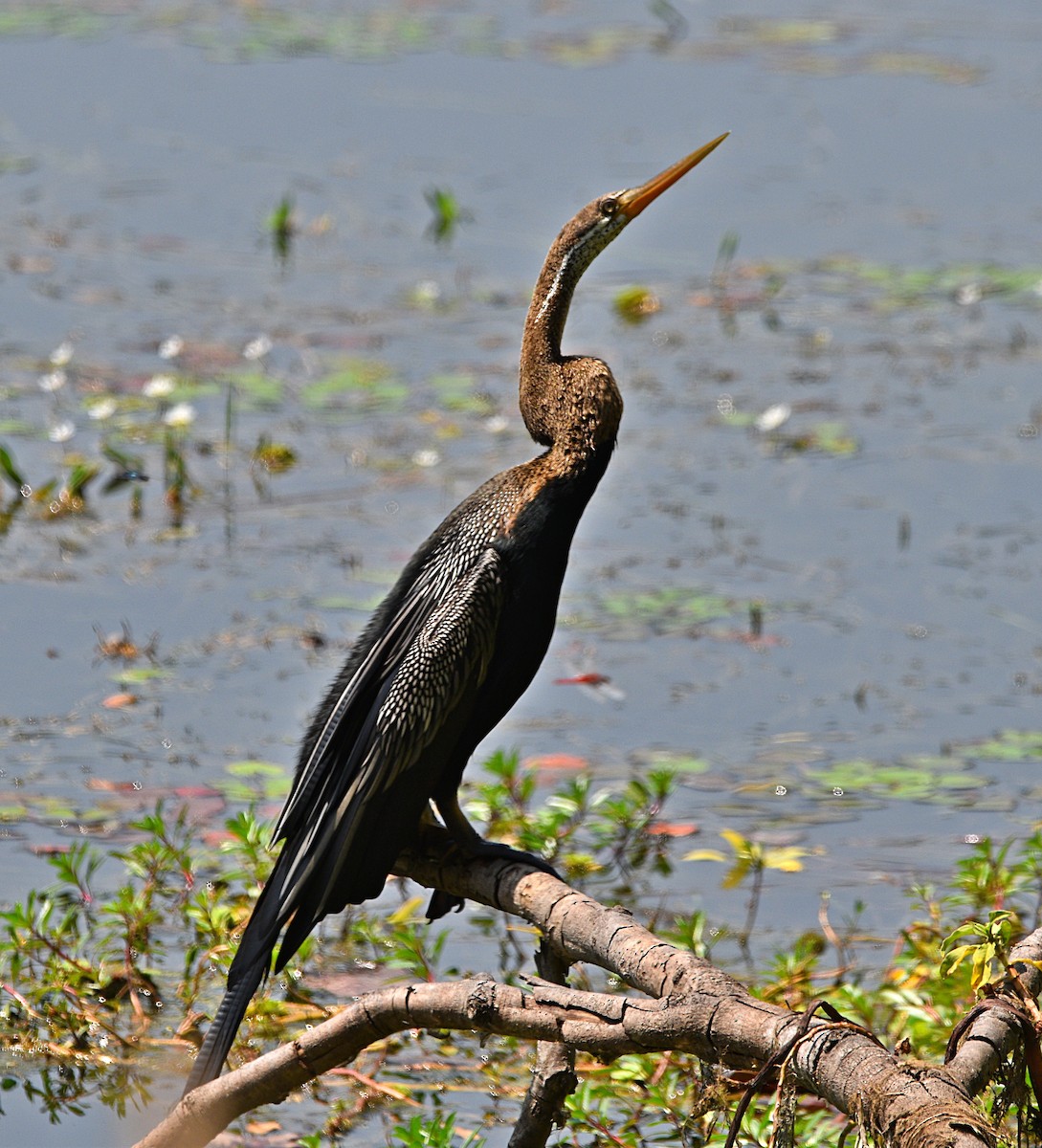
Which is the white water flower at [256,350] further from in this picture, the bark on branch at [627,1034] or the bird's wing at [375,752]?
the bark on branch at [627,1034]

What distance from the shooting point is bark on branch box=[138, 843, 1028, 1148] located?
77.1 inches

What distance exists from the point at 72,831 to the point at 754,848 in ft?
5.53

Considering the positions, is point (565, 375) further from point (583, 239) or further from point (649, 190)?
point (649, 190)

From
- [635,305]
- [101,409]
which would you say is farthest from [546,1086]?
[635,305]

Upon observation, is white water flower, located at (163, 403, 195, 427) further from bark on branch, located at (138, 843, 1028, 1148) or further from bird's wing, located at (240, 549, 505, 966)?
bark on branch, located at (138, 843, 1028, 1148)

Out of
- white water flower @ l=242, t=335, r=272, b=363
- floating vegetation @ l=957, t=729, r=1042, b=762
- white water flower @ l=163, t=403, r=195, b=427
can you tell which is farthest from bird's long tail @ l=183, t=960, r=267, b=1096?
white water flower @ l=242, t=335, r=272, b=363

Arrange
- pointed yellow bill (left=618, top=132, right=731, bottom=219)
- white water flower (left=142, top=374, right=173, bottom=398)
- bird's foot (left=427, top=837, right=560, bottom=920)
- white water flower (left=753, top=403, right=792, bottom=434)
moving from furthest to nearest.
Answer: white water flower (left=142, top=374, right=173, bottom=398), white water flower (left=753, top=403, right=792, bottom=434), pointed yellow bill (left=618, top=132, right=731, bottom=219), bird's foot (left=427, top=837, right=560, bottom=920)

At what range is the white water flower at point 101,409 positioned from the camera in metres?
6.82

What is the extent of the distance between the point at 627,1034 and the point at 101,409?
16.6ft

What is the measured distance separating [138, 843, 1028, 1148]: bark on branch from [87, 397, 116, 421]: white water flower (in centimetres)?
439

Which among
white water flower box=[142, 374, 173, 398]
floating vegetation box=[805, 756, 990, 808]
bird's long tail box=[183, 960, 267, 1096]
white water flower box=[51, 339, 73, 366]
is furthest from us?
white water flower box=[51, 339, 73, 366]

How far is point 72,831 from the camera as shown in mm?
4402

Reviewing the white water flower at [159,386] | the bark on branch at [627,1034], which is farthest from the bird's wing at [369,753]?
the white water flower at [159,386]

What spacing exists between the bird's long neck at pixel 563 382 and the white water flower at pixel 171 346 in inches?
167
